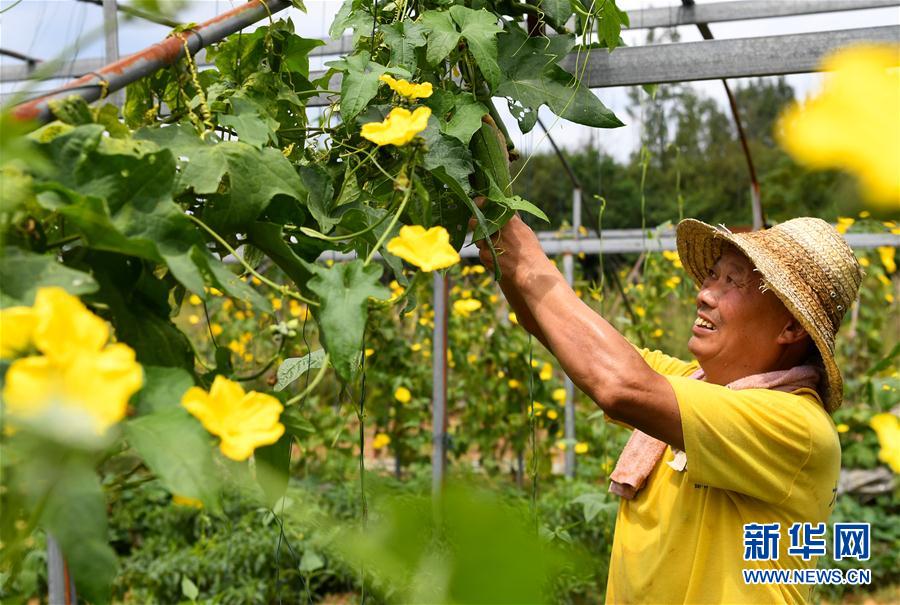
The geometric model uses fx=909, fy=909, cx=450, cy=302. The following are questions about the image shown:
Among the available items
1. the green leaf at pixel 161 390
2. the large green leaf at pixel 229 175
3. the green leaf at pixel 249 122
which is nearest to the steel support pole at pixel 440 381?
the green leaf at pixel 249 122

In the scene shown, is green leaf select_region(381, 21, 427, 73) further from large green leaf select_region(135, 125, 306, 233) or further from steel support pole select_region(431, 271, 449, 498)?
steel support pole select_region(431, 271, 449, 498)

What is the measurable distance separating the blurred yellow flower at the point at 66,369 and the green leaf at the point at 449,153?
55 cm

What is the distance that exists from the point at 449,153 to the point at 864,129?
2.06 feet

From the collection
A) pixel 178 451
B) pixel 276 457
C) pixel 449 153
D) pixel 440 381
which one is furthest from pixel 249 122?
pixel 440 381

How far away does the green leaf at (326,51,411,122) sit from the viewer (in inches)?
37.8

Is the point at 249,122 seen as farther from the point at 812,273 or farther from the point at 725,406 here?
the point at 812,273

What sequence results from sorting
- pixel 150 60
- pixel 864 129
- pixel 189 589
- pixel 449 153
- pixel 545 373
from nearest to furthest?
pixel 864 129 → pixel 150 60 → pixel 449 153 → pixel 189 589 → pixel 545 373

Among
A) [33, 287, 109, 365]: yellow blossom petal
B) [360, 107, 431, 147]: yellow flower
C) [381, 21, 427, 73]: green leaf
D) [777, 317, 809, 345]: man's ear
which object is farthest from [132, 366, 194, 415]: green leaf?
[777, 317, 809, 345]: man's ear

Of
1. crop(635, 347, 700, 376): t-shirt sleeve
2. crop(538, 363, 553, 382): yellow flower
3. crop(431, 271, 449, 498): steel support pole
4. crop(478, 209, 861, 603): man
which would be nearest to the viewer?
crop(478, 209, 861, 603): man

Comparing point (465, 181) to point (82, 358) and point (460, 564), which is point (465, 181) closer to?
point (82, 358)

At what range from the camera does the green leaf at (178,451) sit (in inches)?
20.3

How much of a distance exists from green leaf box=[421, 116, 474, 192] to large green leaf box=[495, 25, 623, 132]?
0.56 feet

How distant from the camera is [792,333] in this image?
1.48 meters

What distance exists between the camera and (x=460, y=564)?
21 cm
